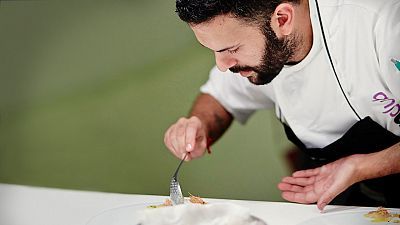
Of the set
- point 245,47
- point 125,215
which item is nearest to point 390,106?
point 245,47

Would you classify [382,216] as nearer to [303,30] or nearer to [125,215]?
[303,30]

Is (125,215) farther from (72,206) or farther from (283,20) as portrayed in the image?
(283,20)

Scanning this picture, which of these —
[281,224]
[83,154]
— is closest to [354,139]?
[281,224]

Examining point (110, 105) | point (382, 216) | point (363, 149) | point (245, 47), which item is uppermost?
point (245, 47)

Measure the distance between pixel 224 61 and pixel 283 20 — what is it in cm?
15

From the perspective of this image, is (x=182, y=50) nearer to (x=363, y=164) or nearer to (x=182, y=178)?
(x=182, y=178)

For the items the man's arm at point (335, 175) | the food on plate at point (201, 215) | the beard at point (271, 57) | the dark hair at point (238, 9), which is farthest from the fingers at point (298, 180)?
the dark hair at point (238, 9)

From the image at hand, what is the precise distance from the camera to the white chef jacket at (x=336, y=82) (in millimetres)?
1310

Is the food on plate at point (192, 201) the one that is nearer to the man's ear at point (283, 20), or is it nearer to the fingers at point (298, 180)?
the fingers at point (298, 180)

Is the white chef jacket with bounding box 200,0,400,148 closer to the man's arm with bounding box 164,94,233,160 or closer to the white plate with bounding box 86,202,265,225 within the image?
the man's arm with bounding box 164,94,233,160

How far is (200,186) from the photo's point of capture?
1434mm

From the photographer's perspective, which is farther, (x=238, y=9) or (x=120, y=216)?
(x=120, y=216)

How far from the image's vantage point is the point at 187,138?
56.7 inches

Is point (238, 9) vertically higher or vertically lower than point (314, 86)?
higher
